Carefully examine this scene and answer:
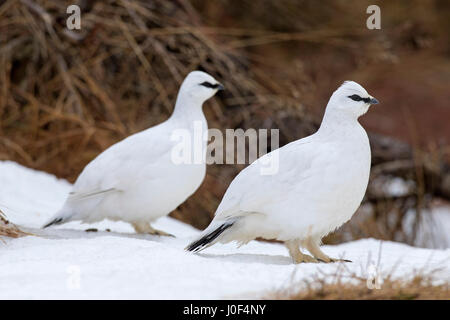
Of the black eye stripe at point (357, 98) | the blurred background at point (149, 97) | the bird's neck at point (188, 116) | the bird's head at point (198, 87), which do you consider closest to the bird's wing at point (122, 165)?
the bird's neck at point (188, 116)

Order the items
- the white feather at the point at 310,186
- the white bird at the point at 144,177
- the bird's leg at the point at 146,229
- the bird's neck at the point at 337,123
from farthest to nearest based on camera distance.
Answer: the bird's leg at the point at 146,229 < the white bird at the point at 144,177 < the bird's neck at the point at 337,123 < the white feather at the point at 310,186

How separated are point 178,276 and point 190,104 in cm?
172

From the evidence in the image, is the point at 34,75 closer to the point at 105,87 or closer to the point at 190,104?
the point at 105,87

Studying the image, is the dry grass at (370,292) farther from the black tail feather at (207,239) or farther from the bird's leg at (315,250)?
the black tail feather at (207,239)

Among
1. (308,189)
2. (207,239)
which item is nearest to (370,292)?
(308,189)

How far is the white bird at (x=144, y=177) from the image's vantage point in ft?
13.1

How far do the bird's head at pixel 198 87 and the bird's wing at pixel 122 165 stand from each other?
0.91 feet

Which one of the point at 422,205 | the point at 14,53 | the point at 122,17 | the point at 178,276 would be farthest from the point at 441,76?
the point at 178,276

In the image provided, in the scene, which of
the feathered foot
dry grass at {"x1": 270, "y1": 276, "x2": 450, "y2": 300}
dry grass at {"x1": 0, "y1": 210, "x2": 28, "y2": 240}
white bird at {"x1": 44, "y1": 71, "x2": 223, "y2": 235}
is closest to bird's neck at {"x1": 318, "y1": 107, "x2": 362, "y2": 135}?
dry grass at {"x1": 270, "y1": 276, "x2": 450, "y2": 300}

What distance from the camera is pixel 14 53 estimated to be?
258 inches

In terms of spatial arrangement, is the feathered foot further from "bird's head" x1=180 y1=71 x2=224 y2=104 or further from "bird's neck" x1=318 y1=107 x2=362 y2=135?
"bird's neck" x1=318 y1=107 x2=362 y2=135

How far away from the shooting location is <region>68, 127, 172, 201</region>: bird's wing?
4039mm

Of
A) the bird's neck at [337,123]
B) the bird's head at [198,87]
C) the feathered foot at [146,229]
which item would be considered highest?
the bird's head at [198,87]

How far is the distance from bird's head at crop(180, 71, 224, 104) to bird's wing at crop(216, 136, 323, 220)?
1088mm
